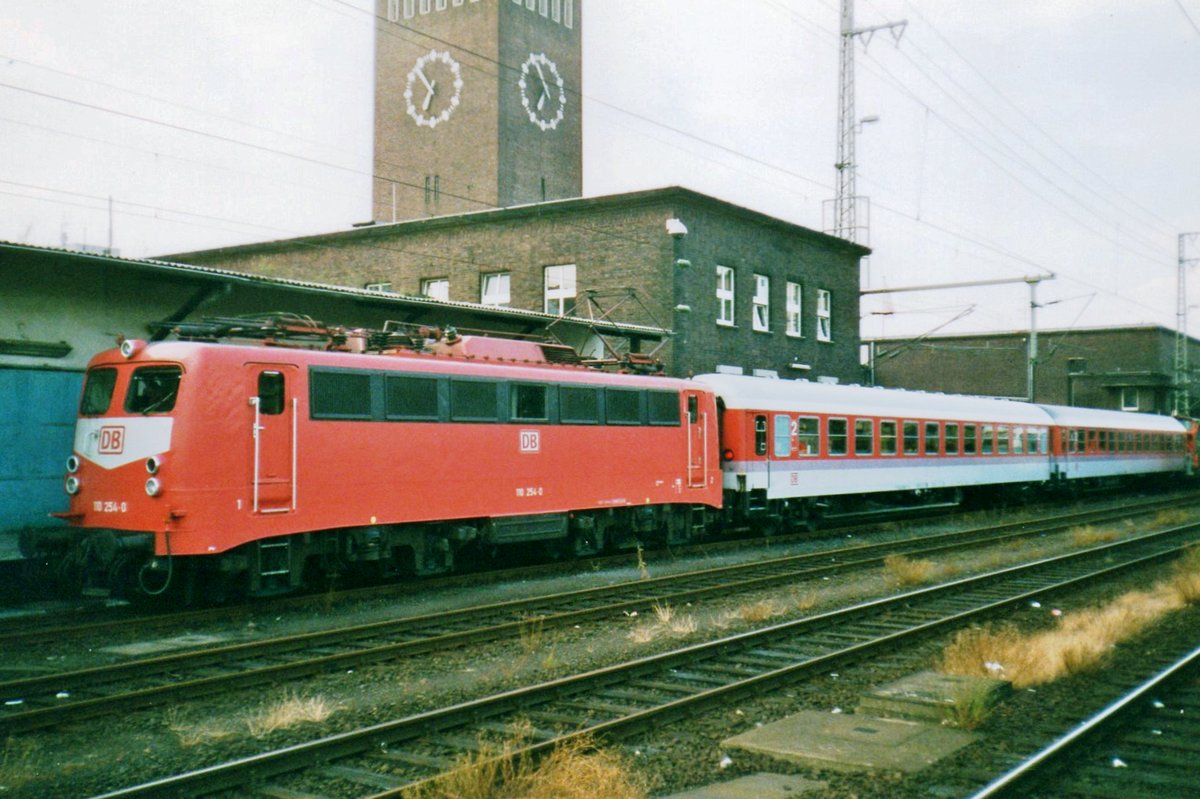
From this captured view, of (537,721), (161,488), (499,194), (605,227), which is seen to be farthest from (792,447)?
(499,194)

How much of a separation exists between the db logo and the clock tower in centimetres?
3465

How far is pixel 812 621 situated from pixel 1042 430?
84.4ft

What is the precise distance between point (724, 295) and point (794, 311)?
164 inches

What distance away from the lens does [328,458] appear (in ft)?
43.6

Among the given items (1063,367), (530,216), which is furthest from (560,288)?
(1063,367)

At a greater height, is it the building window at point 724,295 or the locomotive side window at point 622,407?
the building window at point 724,295

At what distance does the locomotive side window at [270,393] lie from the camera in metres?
12.7

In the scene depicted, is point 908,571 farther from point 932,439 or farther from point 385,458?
point 932,439

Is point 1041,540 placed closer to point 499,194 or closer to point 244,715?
point 244,715

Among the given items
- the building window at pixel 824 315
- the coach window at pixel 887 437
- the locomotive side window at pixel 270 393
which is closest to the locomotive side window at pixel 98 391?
the locomotive side window at pixel 270 393

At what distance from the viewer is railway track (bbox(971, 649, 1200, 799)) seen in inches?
257

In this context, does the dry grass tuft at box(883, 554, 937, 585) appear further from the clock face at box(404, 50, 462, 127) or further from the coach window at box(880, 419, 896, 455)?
the clock face at box(404, 50, 462, 127)

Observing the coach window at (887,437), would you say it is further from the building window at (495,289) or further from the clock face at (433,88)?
the clock face at (433,88)

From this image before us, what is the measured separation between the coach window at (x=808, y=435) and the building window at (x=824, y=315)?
1212 cm
